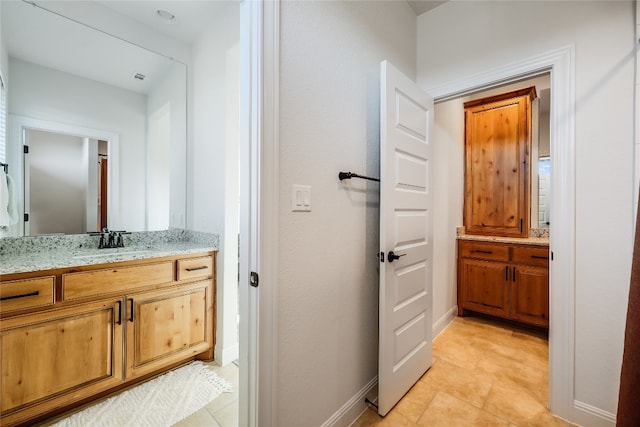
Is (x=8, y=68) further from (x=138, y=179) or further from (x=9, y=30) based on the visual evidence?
(x=138, y=179)

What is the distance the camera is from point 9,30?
5.30 ft

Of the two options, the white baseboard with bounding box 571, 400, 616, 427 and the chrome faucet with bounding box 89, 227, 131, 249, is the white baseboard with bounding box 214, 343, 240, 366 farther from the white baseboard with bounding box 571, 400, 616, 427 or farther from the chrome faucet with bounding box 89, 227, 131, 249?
the white baseboard with bounding box 571, 400, 616, 427

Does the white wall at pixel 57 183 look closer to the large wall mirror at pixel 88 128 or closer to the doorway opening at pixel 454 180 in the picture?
the large wall mirror at pixel 88 128

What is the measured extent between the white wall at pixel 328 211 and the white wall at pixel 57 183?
1.78 metres

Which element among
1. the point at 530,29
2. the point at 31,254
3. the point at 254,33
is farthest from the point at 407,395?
the point at 31,254

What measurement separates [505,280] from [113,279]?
3341 millimetres

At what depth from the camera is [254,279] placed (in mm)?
1046

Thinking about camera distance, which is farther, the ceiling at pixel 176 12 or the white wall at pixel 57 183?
the ceiling at pixel 176 12

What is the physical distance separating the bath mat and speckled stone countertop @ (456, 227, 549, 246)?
8.86 ft

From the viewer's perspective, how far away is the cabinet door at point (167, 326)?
A: 66.8 inches

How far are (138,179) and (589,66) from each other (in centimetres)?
319

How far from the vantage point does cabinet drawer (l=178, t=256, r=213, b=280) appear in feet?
6.22

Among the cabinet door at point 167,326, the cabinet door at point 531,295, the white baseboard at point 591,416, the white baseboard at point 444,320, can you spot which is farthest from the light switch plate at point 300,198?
the cabinet door at point 531,295

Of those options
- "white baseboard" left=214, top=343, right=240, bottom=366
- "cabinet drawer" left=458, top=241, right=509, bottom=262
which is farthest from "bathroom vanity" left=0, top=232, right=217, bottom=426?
"cabinet drawer" left=458, top=241, right=509, bottom=262
